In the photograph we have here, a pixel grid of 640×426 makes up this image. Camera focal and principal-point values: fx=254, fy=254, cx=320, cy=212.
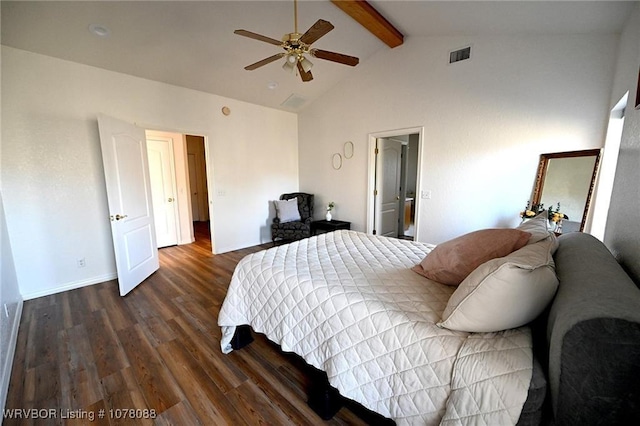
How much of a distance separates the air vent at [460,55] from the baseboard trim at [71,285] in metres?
5.24

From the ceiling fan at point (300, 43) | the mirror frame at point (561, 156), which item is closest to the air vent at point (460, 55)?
the mirror frame at point (561, 156)

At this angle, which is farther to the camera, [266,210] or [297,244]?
[266,210]

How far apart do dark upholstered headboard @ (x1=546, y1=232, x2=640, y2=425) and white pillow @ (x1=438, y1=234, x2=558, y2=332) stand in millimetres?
116

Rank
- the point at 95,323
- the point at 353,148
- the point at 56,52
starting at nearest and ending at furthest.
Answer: the point at 95,323, the point at 56,52, the point at 353,148

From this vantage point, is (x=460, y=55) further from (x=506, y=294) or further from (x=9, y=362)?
(x=9, y=362)

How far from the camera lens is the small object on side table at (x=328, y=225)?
4.57 metres

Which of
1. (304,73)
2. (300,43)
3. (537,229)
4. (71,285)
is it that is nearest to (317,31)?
(300,43)

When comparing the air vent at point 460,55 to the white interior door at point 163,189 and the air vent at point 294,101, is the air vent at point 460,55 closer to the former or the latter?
the air vent at point 294,101

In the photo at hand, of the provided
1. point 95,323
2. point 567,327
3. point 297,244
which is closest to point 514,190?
point 297,244

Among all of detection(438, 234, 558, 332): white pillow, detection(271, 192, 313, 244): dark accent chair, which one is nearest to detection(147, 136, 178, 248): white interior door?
detection(271, 192, 313, 244): dark accent chair

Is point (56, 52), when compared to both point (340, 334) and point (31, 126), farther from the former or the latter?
point (340, 334)

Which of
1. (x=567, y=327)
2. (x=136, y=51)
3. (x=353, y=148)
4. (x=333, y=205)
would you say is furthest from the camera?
(x=333, y=205)

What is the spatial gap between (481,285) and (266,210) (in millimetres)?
4373

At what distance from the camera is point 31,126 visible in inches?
105
